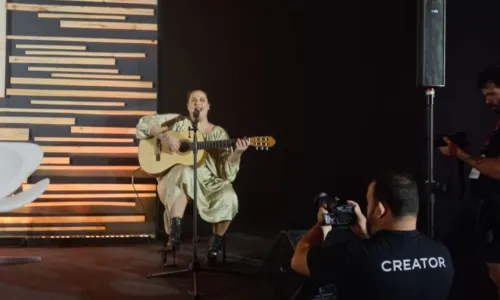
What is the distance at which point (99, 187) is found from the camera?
15.8 feet

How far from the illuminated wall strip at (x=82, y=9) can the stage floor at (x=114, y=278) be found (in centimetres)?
198

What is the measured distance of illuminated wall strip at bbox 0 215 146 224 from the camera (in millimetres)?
4727

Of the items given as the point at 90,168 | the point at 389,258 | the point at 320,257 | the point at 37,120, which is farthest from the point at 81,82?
the point at 389,258

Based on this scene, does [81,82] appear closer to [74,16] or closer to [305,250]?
Result: [74,16]

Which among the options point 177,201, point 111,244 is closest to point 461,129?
point 177,201

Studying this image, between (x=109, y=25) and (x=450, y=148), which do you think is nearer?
(x=450, y=148)

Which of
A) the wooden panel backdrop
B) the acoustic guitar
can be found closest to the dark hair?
the acoustic guitar

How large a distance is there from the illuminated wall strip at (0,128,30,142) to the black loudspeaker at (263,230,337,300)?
2844 millimetres

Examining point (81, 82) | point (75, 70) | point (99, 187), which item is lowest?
point (99, 187)

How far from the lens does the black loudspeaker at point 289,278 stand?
2316mm

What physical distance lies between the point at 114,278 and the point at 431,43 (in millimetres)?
2338

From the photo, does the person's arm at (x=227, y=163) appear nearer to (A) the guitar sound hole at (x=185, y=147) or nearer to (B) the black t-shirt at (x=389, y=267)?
(A) the guitar sound hole at (x=185, y=147)

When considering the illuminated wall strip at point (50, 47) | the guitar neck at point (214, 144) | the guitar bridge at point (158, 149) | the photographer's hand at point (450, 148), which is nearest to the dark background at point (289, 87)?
the illuminated wall strip at point (50, 47)

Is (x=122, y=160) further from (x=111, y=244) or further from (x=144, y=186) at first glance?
(x=111, y=244)
